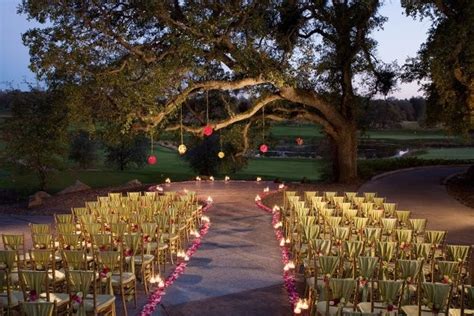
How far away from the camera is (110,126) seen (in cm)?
2384

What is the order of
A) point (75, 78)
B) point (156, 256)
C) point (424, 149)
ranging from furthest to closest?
point (424, 149) < point (75, 78) < point (156, 256)

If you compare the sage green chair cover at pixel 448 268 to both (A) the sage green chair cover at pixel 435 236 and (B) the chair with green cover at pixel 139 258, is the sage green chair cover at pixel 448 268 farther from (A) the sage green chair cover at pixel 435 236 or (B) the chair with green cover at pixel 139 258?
(B) the chair with green cover at pixel 139 258

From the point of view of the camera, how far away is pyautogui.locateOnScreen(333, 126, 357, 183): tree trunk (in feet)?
91.2

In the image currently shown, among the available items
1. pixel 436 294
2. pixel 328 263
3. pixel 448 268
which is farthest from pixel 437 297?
pixel 328 263

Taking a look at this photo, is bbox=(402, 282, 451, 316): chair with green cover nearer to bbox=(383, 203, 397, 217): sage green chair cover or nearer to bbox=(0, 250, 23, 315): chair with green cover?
bbox=(0, 250, 23, 315): chair with green cover

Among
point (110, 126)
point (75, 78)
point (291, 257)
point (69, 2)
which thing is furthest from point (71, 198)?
point (291, 257)

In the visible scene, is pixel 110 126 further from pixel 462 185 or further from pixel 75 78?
pixel 462 185

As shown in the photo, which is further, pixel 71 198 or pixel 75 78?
pixel 71 198

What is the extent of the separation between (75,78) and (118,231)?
35.3 ft

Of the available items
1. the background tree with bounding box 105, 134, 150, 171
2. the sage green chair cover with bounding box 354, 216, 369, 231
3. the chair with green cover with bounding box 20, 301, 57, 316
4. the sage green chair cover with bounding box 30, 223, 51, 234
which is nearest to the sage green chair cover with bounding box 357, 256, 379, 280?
the sage green chair cover with bounding box 354, 216, 369, 231

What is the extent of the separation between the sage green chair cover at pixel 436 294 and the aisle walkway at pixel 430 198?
26.4 feet

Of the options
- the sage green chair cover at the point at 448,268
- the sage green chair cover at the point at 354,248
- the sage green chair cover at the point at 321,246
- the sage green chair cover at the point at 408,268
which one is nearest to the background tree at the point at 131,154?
the sage green chair cover at the point at 321,246

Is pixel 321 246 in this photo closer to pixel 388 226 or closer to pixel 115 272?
pixel 388 226

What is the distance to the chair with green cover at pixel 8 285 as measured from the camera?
897cm
